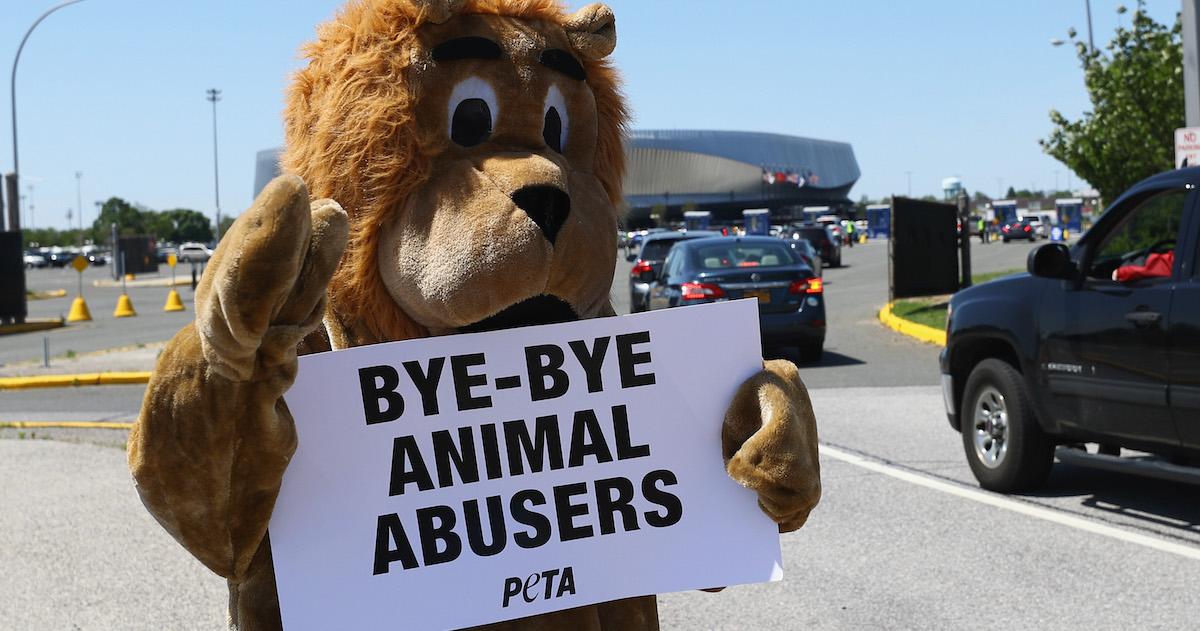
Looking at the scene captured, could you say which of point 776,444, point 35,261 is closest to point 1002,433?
point 776,444

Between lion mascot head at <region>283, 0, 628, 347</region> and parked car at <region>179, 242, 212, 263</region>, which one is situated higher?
parked car at <region>179, 242, 212, 263</region>

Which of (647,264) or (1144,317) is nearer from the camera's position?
(1144,317)

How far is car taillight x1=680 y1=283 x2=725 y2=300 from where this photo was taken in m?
13.7

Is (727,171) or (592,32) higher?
(727,171)

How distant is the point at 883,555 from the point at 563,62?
13.0ft

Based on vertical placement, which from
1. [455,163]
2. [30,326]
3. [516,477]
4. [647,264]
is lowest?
[30,326]

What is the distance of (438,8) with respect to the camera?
2.33 meters

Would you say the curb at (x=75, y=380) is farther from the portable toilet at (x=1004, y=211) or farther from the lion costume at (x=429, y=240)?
the portable toilet at (x=1004, y=211)

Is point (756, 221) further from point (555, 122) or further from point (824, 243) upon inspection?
point (555, 122)

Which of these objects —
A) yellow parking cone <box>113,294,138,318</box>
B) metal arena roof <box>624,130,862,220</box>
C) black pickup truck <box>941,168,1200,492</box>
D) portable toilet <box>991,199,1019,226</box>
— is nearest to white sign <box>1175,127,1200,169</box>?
black pickup truck <box>941,168,1200,492</box>

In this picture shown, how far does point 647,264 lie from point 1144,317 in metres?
12.6

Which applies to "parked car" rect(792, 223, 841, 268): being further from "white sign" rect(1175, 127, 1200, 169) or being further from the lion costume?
the lion costume

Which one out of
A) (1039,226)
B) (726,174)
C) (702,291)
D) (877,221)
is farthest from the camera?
(726,174)

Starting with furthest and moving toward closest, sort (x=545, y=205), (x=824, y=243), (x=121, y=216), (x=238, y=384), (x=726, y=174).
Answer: (x=121, y=216)
(x=726, y=174)
(x=824, y=243)
(x=545, y=205)
(x=238, y=384)
